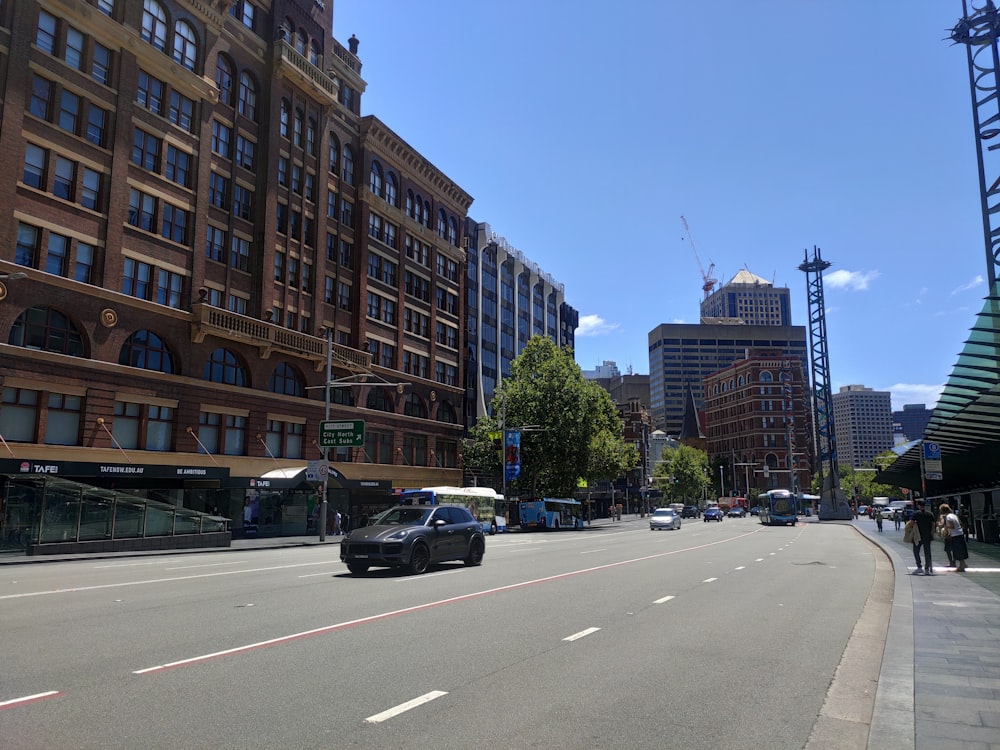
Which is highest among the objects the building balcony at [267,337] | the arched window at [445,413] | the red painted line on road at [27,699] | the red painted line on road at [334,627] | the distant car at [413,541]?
the building balcony at [267,337]

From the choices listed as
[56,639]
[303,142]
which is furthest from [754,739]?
[303,142]

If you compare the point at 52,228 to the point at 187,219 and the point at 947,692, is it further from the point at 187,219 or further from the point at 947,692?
the point at 947,692

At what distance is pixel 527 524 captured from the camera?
57.0m

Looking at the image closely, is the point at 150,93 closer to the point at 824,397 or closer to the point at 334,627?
the point at 334,627

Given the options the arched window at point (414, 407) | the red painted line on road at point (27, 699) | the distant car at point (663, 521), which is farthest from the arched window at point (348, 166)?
the red painted line on road at point (27, 699)

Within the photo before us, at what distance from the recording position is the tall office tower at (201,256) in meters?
30.5

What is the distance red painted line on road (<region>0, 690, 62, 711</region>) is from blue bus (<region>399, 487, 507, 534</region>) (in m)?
34.7

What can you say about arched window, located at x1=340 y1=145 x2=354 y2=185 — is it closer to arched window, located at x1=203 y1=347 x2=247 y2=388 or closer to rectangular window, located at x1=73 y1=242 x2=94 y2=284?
arched window, located at x1=203 y1=347 x2=247 y2=388

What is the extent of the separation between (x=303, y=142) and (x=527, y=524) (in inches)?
1274

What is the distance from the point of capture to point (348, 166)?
50594 millimetres

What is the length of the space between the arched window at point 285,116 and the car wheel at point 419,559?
3527 cm

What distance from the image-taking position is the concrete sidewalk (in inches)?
212

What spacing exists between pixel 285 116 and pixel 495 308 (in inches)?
1708

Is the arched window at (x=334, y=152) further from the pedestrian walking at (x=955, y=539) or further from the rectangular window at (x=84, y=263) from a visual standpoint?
Answer: the pedestrian walking at (x=955, y=539)
